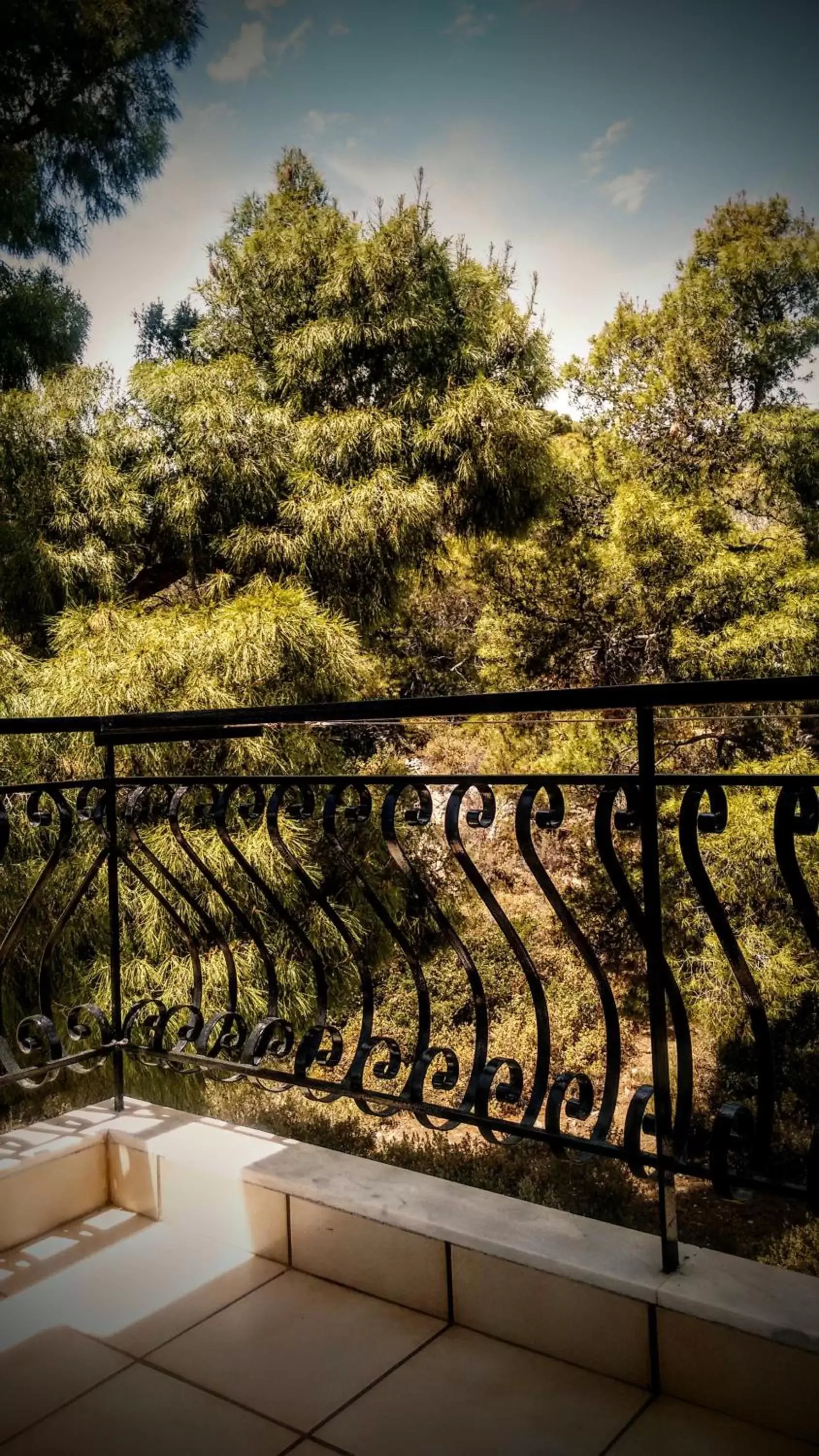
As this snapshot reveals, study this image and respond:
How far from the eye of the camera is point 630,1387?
119 centimetres

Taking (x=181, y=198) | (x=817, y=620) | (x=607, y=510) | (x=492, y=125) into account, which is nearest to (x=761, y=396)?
(x=607, y=510)

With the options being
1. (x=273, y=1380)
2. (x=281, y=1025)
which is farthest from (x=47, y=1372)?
(x=281, y=1025)

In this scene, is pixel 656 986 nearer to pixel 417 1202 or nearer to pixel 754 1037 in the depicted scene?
pixel 754 1037

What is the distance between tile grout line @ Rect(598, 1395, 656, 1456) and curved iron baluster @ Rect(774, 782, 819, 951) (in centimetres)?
57

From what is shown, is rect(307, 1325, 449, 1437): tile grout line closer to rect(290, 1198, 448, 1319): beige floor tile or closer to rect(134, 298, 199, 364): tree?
rect(290, 1198, 448, 1319): beige floor tile

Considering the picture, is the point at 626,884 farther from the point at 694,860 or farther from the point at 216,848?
the point at 216,848

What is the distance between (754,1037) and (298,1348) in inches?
Answer: 28.7

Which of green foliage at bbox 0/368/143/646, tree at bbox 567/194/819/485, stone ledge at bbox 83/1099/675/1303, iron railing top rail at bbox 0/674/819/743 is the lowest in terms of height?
stone ledge at bbox 83/1099/675/1303

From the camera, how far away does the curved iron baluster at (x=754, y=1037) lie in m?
1.18

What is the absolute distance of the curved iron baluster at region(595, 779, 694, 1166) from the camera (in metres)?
1.28

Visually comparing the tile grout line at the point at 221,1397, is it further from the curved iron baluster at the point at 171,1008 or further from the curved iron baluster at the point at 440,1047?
the curved iron baluster at the point at 171,1008

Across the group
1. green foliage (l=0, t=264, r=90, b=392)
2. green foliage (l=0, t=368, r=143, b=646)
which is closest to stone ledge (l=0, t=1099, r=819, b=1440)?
green foliage (l=0, t=368, r=143, b=646)

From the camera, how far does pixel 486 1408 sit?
118 centimetres

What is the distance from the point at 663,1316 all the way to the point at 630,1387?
11 centimetres
